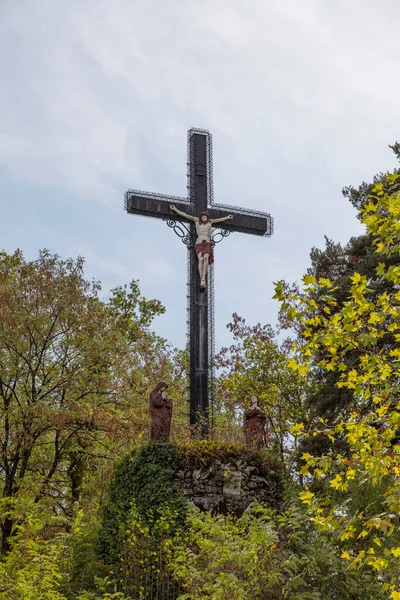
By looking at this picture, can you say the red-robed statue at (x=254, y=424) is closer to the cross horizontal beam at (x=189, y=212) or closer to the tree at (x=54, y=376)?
the tree at (x=54, y=376)

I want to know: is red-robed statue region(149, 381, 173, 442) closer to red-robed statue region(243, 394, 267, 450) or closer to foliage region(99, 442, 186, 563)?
foliage region(99, 442, 186, 563)

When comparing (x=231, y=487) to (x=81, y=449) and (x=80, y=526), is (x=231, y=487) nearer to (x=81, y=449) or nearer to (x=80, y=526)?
(x=80, y=526)

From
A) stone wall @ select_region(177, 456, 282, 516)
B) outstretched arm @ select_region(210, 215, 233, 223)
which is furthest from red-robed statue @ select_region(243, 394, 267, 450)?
outstretched arm @ select_region(210, 215, 233, 223)

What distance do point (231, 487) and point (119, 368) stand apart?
4404mm

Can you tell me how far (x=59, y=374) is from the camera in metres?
14.8

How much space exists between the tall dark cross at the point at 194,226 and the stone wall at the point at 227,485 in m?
2.58

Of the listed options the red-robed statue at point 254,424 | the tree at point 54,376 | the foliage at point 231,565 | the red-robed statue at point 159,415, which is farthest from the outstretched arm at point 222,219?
the foliage at point 231,565

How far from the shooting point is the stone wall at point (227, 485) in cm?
1170

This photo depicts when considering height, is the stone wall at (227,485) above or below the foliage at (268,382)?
below

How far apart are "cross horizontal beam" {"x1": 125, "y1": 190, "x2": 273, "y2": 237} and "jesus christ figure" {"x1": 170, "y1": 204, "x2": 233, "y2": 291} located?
139 millimetres

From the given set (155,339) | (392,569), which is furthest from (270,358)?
(392,569)

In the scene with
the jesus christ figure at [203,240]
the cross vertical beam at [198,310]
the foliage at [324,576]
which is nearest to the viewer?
the foliage at [324,576]

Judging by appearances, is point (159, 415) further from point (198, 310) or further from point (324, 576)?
point (324, 576)

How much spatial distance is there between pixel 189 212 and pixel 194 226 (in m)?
0.38
